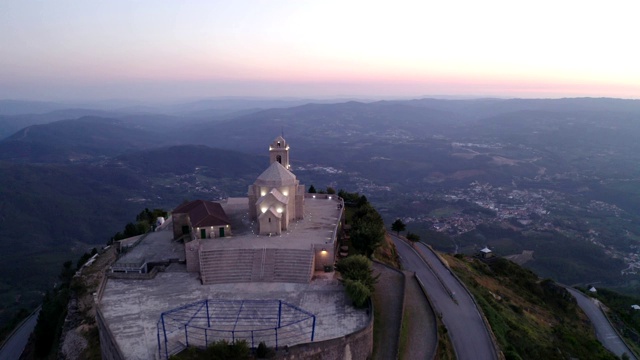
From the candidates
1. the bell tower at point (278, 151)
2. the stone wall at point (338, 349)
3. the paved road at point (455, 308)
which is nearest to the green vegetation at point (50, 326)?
the bell tower at point (278, 151)

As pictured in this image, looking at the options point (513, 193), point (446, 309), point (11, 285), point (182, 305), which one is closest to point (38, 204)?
point (11, 285)

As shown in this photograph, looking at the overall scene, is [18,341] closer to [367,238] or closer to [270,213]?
[270,213]

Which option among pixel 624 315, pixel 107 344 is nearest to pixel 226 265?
pixel 107 344

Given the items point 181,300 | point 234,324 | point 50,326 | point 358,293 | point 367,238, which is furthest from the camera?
point 50,326

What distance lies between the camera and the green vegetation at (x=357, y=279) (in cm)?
2186

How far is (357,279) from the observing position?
923 inches

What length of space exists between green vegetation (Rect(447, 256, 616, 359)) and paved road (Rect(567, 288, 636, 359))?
1.30m

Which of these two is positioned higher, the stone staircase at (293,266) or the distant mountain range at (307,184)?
the stone staircase at (293,266)

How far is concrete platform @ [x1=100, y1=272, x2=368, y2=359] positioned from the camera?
64.5ft

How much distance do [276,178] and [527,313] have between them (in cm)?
2462

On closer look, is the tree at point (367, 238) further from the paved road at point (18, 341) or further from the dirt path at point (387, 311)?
the paved road at point (18, 341)

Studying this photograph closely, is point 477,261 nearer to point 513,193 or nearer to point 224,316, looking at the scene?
point 224,316

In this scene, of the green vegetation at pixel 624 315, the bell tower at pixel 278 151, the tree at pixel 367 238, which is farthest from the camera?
the green vegetation at pixel 624 315

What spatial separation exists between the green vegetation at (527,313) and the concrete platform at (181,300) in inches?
420
